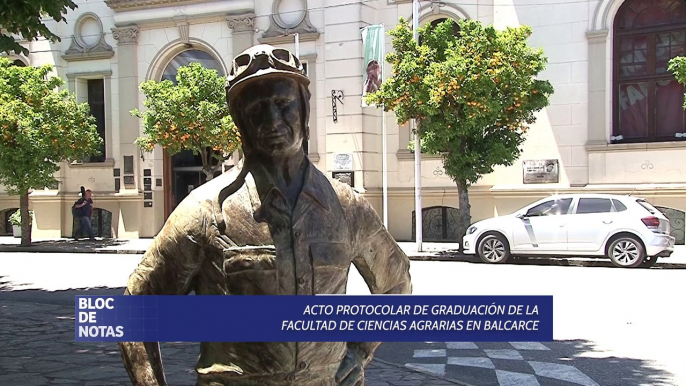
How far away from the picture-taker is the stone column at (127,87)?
1030 inches

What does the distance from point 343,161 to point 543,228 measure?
320 inches

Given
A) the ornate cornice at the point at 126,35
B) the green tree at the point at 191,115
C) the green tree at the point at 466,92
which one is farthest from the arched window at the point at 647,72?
the ornate cornice at the point at 126,35

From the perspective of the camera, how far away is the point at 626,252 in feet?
52.2

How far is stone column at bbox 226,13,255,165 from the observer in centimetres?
2488

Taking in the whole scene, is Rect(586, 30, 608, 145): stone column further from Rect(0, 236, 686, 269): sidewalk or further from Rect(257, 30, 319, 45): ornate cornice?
Rect(257, 30, 319, 45): ornate cornice

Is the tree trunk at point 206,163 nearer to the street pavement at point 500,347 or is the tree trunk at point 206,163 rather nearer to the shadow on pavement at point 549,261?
the shadow on pavement at point 549,261

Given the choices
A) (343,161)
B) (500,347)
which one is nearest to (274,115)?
(500,347)

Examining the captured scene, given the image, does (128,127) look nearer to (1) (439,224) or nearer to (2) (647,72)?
(1) (439,224)

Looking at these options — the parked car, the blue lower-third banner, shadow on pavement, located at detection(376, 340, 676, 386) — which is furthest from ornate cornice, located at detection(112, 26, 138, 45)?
the blue lower-third banner

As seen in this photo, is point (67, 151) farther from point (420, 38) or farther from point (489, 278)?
point (489, 278)

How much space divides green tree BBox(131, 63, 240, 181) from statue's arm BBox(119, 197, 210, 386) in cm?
1965

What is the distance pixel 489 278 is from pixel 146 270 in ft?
40.9

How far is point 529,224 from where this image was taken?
17.0 meters

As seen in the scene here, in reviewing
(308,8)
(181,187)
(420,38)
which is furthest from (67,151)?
(420,38)
